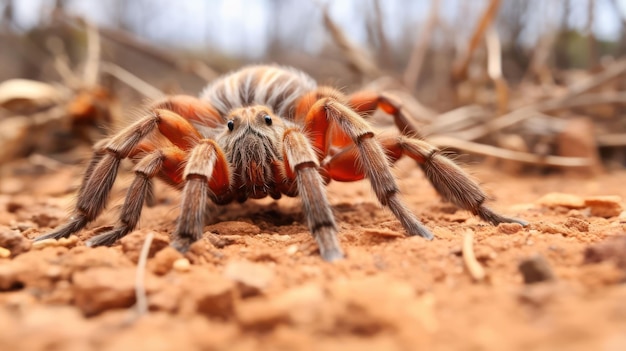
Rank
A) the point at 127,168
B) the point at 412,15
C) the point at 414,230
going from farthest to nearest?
the point at 412,15 → the point at 127,168 → the point at 414,230

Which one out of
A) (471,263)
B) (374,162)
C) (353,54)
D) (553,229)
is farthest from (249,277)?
(353,54)

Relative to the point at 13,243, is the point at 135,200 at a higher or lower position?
higher

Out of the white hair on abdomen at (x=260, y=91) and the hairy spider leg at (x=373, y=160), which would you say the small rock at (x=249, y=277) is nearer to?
the hairy spider leg at (x=373, y=160)

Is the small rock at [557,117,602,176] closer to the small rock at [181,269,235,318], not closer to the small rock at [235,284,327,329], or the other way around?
the small rock at [235,284,327,329]

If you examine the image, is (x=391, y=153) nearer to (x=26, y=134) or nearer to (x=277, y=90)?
(x=277, y=90)

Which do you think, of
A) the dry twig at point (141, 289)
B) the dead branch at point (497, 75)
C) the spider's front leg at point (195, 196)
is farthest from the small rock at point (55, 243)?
the dead branch at point (497, 75)

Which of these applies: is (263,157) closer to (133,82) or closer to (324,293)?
(324,293)

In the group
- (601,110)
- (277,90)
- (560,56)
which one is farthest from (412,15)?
(277,90)
